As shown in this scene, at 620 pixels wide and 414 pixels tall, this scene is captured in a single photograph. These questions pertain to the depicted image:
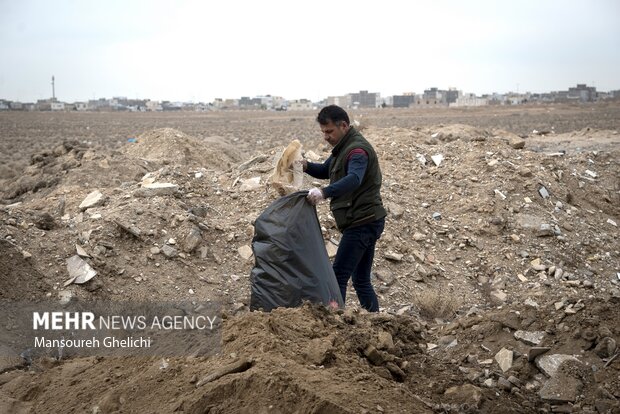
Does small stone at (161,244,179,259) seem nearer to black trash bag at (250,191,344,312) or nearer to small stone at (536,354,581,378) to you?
black trash bag at (250,191,344,312)

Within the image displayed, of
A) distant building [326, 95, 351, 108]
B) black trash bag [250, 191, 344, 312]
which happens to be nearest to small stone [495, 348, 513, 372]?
black trash bag [250, 191, 344, 312]

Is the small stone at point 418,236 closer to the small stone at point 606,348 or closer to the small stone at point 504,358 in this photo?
the small stone at point 504,358

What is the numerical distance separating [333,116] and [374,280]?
8.55 feet

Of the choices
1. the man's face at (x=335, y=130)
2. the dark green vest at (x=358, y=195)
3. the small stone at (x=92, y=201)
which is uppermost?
the man's face at (x=335, y=130)

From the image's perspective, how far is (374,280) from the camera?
6348 millimetres

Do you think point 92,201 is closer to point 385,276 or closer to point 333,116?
point 385,276

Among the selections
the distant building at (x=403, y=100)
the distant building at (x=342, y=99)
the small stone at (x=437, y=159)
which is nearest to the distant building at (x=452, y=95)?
the distant building at (x=403, y=100)

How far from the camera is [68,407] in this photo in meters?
3.27

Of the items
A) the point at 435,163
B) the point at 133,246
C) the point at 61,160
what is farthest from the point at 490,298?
the point at 61,160

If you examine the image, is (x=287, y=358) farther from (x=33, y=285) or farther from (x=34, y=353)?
(x=33, y=285)

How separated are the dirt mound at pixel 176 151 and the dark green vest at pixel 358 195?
640 cm

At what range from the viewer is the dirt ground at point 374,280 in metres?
3.11

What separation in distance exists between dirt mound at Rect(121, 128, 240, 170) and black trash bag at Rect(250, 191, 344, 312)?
246 inches

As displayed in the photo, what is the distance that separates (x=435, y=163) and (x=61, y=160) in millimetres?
6518
